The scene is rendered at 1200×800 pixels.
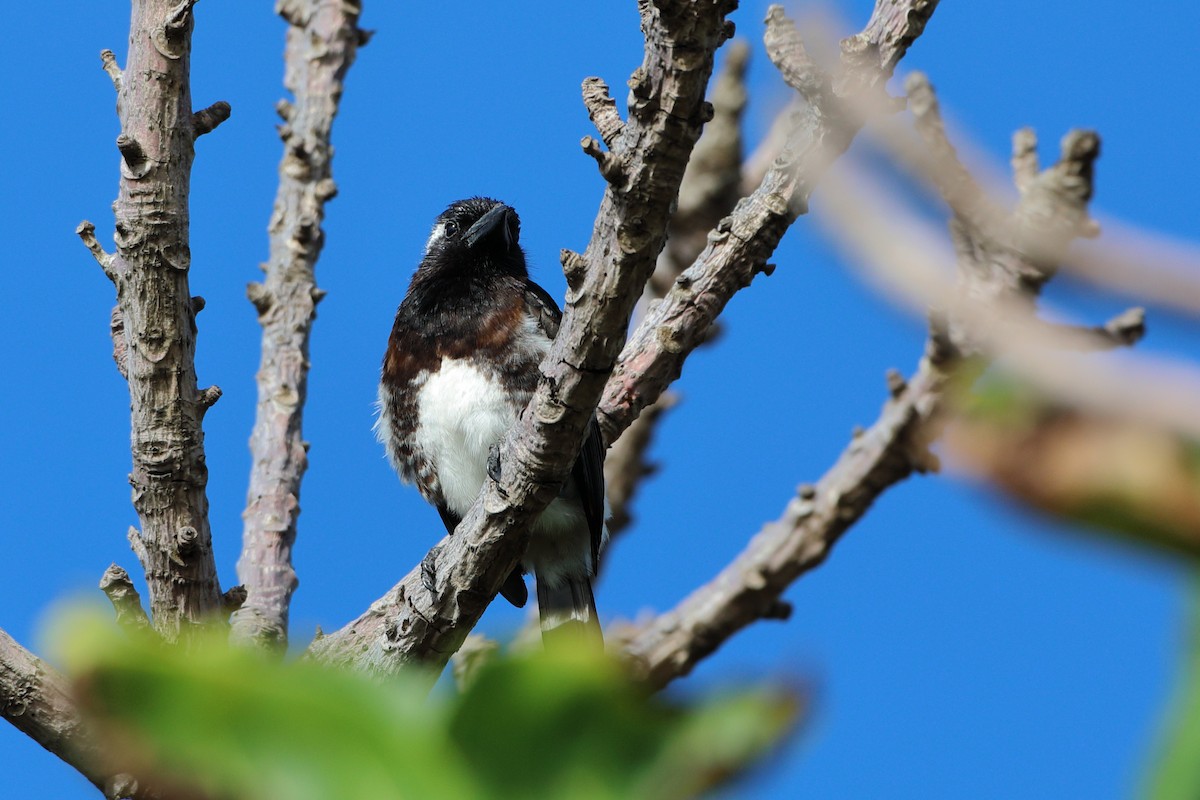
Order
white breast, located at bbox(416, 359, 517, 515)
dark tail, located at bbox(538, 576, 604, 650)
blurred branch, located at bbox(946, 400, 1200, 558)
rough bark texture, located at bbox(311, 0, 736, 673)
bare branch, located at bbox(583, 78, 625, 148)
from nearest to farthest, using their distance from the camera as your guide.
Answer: blurred branch, located at bbox(946, 400, 1200, 558) < rough bark texture, located at bbox(311, 0, 736, 673) < bare branch, located at bbox(583, 78, 625, 148) < white breast, located at bbox(416, 359, 517, 515) < dark tail, located at bbox(538, 576, 604, 650)

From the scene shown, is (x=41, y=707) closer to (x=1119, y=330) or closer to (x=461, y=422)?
(x=461, y=422)

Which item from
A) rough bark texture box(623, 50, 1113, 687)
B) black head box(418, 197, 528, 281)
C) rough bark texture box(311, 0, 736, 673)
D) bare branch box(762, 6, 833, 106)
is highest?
black head box(418, 197, 528, 281)

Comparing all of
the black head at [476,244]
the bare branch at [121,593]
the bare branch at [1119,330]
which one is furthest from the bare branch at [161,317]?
the bare branch at [1119,330]

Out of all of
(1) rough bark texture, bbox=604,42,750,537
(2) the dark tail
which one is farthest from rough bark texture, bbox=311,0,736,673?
(1) rough bark texture, bbox=604,42,750,537

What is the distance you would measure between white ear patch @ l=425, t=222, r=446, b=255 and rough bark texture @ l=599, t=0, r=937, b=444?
1.65m

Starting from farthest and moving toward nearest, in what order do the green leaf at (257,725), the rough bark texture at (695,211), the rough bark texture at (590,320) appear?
the rough bark texture at (695,211)
the rough bark texture at (590,320)
the green leaf at (257,725)

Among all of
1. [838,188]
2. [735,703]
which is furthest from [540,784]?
[838,188]

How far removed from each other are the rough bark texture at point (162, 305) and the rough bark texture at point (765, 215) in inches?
66.2

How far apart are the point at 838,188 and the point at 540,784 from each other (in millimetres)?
952

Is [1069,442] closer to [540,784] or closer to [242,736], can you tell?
[540,784]

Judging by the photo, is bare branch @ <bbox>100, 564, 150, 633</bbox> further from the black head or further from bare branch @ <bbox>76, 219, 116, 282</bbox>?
the black head

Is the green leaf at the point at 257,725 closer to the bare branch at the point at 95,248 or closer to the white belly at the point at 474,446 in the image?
the bare branch at the point at 95,248

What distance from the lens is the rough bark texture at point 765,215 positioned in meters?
3.89

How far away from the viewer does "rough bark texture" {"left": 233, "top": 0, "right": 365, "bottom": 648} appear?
5453 millimetres
